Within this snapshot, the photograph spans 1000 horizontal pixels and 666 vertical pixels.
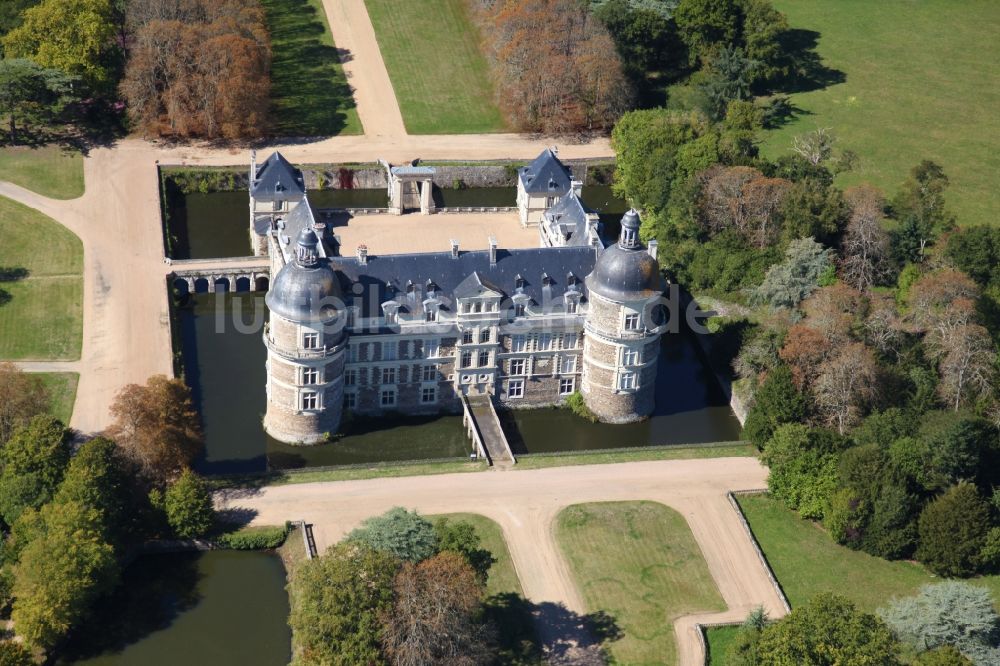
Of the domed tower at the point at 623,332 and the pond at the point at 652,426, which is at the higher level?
the domed tower at the point at 623,332

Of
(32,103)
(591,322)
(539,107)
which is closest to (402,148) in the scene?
(539,107)

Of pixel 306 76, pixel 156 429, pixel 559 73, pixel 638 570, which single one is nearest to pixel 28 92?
pixel 306 76

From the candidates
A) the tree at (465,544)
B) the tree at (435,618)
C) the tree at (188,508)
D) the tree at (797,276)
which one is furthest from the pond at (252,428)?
the tree at (797,276)

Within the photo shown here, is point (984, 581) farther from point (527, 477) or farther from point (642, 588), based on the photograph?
point (527, 477)

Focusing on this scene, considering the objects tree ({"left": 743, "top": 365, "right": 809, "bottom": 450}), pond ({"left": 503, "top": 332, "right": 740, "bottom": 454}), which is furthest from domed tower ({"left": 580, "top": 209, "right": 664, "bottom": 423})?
tree ({"left": 743, "top": 365, "right": 809, "bottom": 450})

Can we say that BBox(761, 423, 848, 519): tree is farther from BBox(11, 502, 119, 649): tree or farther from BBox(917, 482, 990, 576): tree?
BBox(11, 502, 119, 649): tree

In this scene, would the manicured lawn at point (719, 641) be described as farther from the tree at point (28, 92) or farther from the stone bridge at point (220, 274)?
the tree at point (28, 92)

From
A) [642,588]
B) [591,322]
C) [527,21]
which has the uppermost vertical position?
[527,21]

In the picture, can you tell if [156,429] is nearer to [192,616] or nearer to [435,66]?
[192,616]
